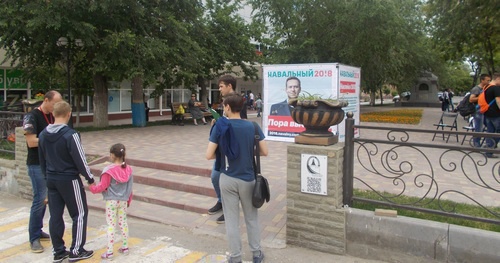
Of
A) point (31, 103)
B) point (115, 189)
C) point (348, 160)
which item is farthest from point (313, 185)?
point (31, 103)

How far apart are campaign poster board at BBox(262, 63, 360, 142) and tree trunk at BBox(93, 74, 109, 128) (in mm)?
8276

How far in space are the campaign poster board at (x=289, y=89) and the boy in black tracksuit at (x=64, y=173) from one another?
6.59 m

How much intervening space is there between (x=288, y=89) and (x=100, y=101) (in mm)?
9228

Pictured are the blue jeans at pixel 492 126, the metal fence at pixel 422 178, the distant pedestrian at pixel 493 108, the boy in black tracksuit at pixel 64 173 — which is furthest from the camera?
the blue jeans at pixel 492 126

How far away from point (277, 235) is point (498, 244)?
2.38 metres

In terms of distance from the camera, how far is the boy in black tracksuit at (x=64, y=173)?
4090 millimetres

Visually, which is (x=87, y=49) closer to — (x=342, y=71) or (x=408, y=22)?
(x=342, y=71)

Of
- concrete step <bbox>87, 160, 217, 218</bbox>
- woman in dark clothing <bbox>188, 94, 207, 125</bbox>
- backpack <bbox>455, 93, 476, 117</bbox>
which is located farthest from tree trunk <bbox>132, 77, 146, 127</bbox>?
backpack <bbox>455, 93, 476, 117</bbox>

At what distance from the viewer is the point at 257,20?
21906mm

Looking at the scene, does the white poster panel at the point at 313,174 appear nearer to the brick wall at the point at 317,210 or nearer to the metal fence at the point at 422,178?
the brick wall at the point at 317,210

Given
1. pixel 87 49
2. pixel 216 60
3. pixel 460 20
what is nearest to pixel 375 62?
pixel 460 20

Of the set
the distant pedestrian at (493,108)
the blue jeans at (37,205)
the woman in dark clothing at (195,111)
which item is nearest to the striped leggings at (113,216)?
the blue jeans at (37,205)

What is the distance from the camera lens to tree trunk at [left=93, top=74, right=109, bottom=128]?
16078 millimetres

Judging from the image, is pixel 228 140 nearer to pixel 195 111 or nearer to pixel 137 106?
pixel 137 106
